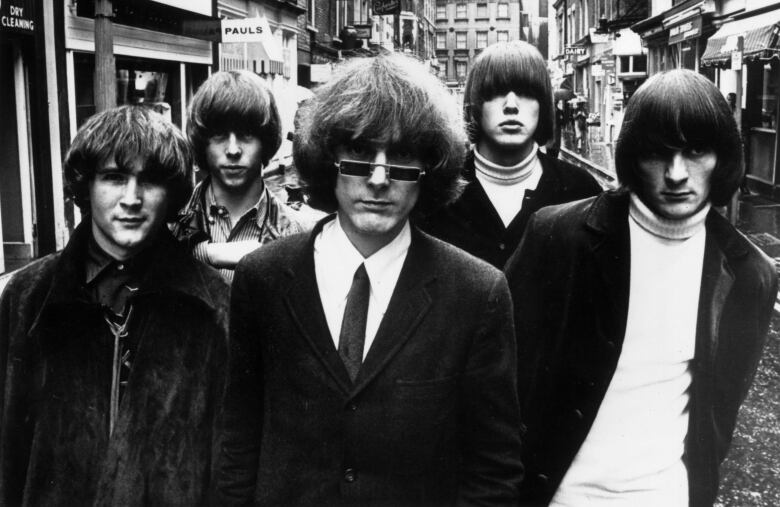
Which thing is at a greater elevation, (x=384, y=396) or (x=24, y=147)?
(x=24, y=147)

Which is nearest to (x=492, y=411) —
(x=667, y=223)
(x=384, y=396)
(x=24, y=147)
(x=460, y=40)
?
(x=384, y=396)

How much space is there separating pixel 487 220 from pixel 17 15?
26.6ft

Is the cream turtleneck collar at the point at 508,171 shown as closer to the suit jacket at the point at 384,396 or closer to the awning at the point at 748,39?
the suit jacket at the point at 384,396

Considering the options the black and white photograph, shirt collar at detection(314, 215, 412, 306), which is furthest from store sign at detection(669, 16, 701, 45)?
shirt collar at detection(314, 215, 412, 306)

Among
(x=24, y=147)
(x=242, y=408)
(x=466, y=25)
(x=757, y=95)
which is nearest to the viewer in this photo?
(x=242, y=408)

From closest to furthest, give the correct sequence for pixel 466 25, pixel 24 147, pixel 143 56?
pixel 24 147 → pixel 143 56 → pixel 466 25

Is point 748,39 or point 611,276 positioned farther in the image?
point 748,39

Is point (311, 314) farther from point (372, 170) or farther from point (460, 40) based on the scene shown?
point (460, 40)

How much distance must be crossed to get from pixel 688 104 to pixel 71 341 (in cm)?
170

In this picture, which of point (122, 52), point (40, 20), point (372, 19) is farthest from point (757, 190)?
point (372, 19)

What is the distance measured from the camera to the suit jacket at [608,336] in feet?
7.45

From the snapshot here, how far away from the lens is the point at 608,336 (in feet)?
7.46

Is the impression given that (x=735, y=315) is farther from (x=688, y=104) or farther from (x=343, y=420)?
(x=343, y=420)

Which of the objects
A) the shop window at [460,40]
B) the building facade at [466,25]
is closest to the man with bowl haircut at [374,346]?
the building facade at [466,25]
